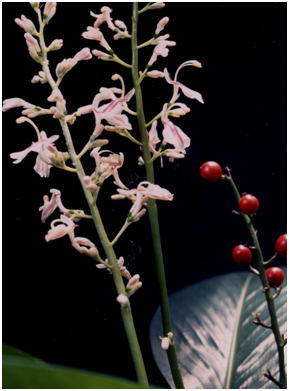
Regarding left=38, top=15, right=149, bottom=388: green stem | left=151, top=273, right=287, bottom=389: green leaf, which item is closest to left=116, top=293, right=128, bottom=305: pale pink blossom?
left=38, top=15, right=149, bottom=388: green stem

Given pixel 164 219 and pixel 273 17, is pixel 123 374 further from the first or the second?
pixel 273 17

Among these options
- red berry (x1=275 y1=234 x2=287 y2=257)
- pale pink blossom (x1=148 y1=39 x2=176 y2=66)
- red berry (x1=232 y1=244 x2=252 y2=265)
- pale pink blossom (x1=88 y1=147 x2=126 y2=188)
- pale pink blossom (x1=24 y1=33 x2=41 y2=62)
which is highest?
pale pink blossom (x1=24 y1=33 x2=41 y2=62)

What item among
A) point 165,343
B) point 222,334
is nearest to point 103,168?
point 165,343

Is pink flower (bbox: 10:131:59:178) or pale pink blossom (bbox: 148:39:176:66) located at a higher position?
pale pink blossom (bbox: 148:39:176:66)

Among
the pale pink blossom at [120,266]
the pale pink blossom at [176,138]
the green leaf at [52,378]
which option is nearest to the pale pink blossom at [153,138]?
the pale pink blossom at [176,138]

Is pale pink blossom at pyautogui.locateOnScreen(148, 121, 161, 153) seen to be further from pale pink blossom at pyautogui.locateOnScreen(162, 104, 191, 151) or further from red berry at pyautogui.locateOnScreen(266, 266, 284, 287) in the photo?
red berry at pyautogui.locateOnScreen(266, 266, 284, 287)

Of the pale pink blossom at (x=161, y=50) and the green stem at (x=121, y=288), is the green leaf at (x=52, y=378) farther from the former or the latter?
the pale pink blossom at (x=161, y=50)

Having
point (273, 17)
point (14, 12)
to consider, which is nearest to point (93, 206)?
point (14, 12)

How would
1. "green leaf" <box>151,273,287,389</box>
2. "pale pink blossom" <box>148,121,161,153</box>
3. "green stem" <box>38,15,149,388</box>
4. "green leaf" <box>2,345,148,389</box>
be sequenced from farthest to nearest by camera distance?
"green leaf" <box>151,273,287,389</box> < "pale pink blossom" <box>148,121,161,153</box> < "green stem" <box>38,15,149,388</box> < "green leaf" <box>2,345,148,389</box>
